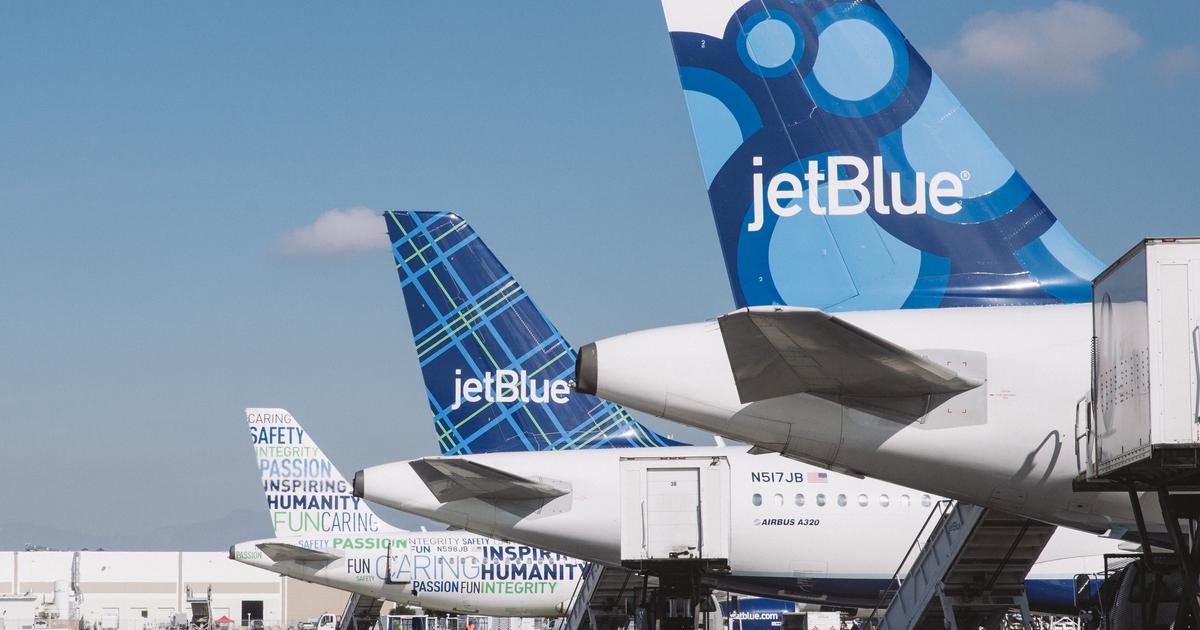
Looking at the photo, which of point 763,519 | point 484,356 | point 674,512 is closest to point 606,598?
point 484,356

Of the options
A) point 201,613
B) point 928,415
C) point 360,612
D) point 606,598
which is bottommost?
point 201,613

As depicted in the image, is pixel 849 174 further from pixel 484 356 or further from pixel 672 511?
pixel 484 356

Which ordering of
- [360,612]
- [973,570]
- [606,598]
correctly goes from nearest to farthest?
1. [973,570]
2. [606,598]
3. [360,612]

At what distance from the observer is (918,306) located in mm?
10523

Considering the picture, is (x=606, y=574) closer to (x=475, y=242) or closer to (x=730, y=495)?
(x=730, y=495)

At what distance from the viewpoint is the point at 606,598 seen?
25891mm

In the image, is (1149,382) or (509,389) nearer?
(1149,382)

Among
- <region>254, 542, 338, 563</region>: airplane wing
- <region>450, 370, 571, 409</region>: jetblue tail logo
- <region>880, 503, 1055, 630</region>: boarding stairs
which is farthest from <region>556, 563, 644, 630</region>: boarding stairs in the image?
<region>254, 542, 338, 563</region>: airplane wing

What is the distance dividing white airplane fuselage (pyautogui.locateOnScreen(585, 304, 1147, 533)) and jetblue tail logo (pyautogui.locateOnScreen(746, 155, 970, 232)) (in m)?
1.32

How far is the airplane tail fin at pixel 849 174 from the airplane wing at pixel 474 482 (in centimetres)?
1017

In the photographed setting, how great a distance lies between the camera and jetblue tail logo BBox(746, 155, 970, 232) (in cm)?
1074

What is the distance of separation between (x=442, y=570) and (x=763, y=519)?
13.3 m

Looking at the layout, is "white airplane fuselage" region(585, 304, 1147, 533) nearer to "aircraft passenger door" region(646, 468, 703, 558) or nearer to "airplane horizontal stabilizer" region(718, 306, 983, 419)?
"airplane horizontal stabilizer" region(718, 306, 983, 419)

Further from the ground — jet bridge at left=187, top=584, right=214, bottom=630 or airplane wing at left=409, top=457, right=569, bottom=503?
airplane wing at left=409, top=457, right=569, bottom=503
